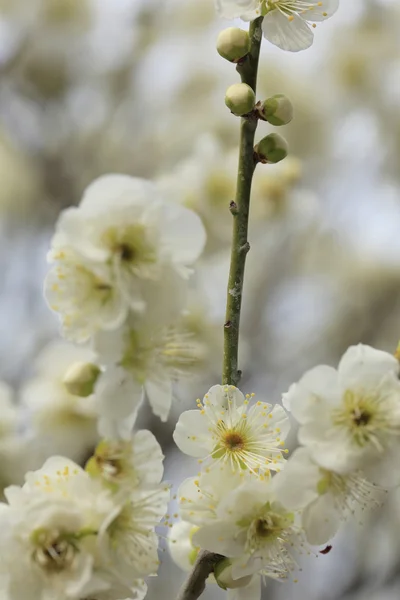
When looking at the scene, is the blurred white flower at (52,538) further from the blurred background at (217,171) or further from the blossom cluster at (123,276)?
the blurred background at (217,171)

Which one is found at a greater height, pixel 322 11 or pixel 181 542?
pixel 322 11

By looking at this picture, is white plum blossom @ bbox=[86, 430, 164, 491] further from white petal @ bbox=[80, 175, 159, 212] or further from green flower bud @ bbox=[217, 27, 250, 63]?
green flower bud @ bbox=[217, 27, 250, 63]

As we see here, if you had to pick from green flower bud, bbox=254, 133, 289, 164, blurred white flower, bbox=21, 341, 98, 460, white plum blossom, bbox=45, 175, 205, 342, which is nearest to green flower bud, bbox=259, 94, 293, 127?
green flower bud, bbox=254, 133, 289, 164

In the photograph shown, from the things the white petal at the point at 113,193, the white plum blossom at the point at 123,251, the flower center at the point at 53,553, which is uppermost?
A: the white petal at the point at 113,193

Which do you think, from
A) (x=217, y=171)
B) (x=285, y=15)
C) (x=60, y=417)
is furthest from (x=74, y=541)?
(x=217, y=171)

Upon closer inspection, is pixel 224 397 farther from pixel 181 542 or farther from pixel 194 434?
pixel 181 542

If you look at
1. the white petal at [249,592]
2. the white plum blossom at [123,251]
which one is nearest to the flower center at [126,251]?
the white plum blossom at [123,251]
